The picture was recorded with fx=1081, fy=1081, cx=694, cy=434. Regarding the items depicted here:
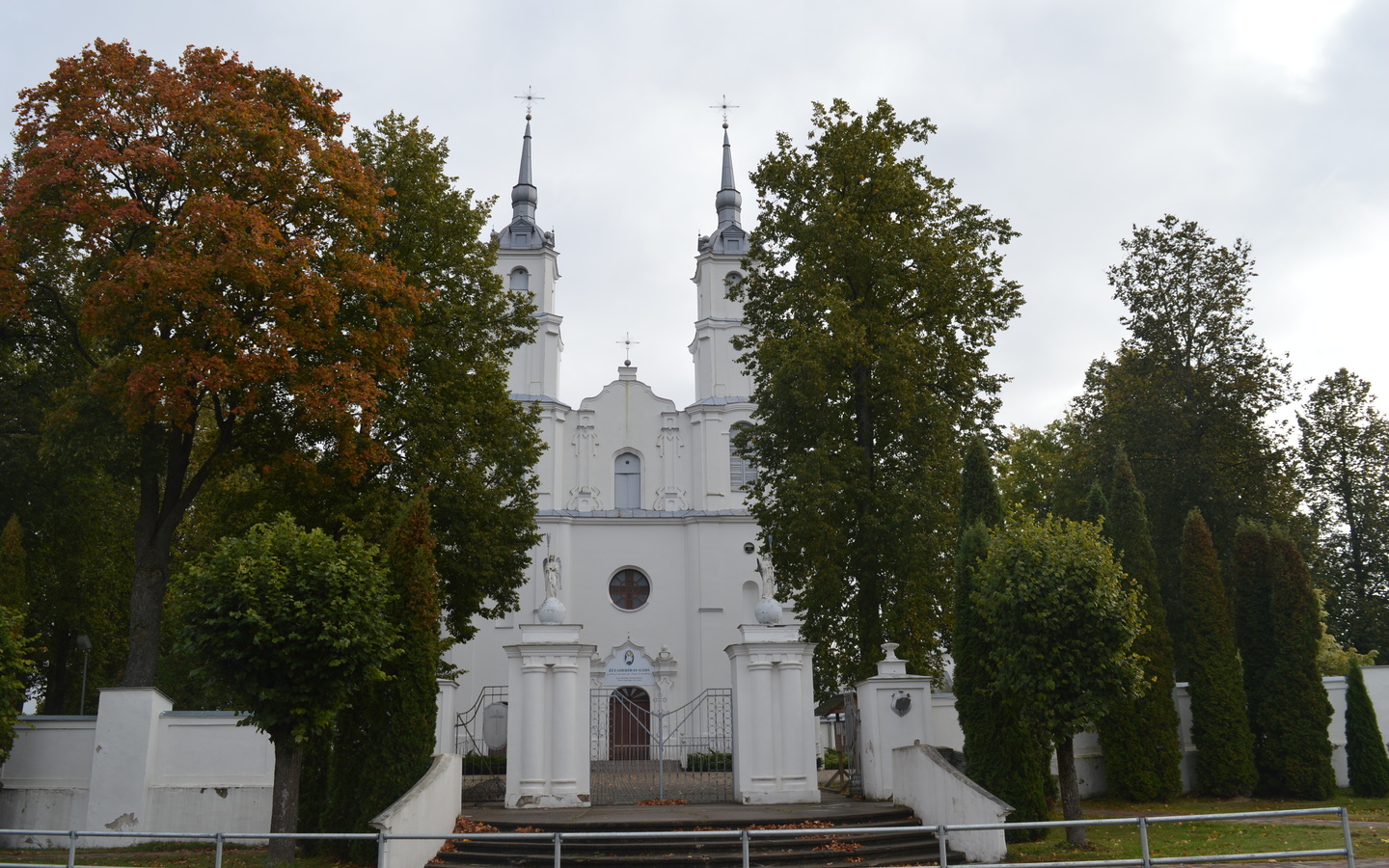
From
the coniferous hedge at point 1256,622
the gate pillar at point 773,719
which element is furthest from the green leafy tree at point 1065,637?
the coniferous hedge at point 1256,622

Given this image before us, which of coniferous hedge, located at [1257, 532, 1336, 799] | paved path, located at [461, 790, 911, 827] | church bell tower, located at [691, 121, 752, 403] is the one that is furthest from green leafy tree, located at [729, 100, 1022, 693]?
church bell tower, located at [691, 121, 752, 403]

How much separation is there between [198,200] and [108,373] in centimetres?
298

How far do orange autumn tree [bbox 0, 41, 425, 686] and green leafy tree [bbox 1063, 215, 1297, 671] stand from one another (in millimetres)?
17529

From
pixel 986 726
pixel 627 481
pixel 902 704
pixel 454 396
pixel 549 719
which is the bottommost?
pixel 986 726

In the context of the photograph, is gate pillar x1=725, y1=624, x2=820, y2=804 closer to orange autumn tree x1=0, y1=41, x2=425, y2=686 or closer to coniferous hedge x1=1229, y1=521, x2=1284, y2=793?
orange autumn tree x1=0, y1=41, x2=425, y2=686

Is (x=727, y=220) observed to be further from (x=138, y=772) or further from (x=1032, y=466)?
(x=138, y=772)

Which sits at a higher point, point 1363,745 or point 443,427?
Result: point 443,427

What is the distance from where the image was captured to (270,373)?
15641mm

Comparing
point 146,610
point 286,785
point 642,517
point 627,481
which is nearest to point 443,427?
point 146,610

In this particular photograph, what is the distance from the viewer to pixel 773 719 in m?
15.1

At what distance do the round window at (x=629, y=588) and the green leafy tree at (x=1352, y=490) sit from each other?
20.2 m

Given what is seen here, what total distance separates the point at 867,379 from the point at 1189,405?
10715 mm

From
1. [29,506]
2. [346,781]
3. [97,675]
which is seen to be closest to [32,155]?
[29,506]

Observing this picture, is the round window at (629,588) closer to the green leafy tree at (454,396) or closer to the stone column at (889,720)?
the green leafy tree at (454,396)
